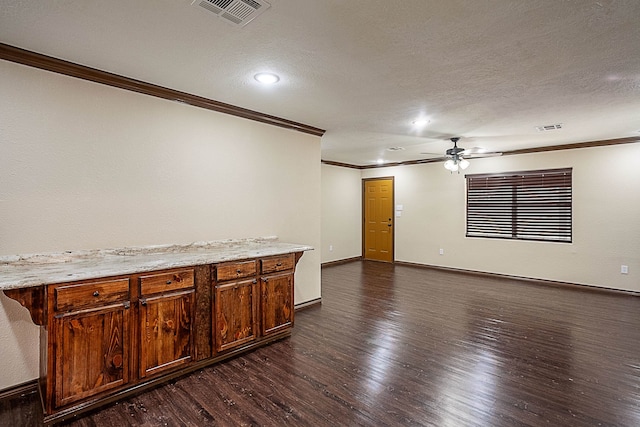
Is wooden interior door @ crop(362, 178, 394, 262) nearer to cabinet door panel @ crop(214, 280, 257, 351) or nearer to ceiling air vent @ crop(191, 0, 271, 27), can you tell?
cabinet door panel @ crop(214, 280, 257, 351)

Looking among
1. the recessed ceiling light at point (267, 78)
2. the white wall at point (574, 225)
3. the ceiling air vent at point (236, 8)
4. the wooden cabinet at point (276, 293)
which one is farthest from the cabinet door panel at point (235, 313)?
the white wall at point (574, 225)

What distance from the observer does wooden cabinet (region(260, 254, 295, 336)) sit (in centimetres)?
323

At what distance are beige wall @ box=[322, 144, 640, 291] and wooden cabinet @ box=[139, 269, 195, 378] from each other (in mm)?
4872

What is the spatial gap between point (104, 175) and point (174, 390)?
1809 millimetres

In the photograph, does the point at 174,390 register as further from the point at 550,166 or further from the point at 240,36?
the point at 550,166

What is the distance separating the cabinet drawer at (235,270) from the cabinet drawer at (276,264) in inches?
4.7

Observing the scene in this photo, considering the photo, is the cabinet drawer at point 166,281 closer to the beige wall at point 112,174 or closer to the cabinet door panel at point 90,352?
the cabinet door panel at point 90,352

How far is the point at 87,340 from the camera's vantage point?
219 centimetres

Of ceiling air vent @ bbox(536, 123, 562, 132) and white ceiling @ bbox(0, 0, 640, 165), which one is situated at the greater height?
ceiling air vent @ bbox(536, 123, 562, 132)

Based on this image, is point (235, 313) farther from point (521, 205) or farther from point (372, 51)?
point (521, 205)

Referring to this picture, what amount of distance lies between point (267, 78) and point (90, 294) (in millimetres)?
2079

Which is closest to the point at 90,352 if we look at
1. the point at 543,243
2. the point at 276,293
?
the point at 276,293

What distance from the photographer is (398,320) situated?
3957 millimetres

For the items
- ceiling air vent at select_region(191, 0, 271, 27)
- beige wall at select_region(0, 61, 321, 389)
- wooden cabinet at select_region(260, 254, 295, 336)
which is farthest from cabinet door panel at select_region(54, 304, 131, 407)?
ceiling air vent at select_region(191, 0, 271, 27)
